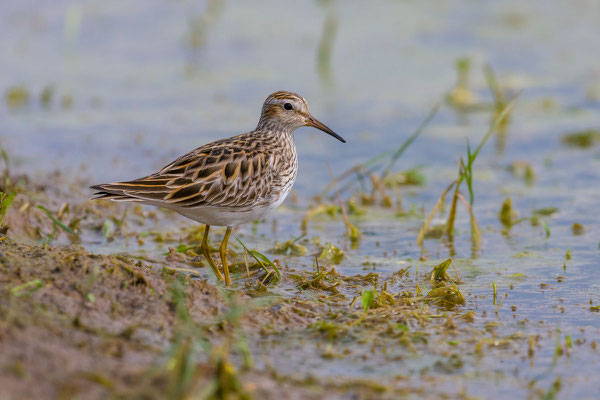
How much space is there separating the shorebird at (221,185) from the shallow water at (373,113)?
1121mm

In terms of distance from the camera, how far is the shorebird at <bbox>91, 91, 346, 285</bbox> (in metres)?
6.93

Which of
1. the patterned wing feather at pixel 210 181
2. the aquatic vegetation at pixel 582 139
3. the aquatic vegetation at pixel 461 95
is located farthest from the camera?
the aquatic vegetation at pixel 461 95

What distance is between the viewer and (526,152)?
12117mm

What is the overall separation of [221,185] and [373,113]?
679 cm

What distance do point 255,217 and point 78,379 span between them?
3.22m

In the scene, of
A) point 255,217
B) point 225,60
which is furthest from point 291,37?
point 255,217

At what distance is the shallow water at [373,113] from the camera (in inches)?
274

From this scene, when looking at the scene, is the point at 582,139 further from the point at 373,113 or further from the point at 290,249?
the point at 290,249

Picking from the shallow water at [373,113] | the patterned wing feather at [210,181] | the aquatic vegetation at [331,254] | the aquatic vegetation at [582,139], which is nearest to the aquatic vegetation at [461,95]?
the shallow water at [373,113]

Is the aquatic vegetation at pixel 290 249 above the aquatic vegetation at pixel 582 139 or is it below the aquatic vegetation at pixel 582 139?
below

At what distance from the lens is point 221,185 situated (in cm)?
712

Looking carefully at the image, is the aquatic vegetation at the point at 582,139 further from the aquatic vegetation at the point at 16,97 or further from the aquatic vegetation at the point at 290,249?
the aquatic vegetation at the point at 16,97

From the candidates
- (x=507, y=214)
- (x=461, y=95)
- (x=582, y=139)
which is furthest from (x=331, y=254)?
(x=461, y=95)

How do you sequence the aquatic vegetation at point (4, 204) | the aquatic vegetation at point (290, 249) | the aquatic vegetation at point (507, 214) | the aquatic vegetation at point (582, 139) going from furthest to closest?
the aquatic vegetation at point (582, 139), the aquatic vegetation at point (507, 214), the aquatic vegetation at point (290, 249), the aquatic vegetation at point (4, 204)
